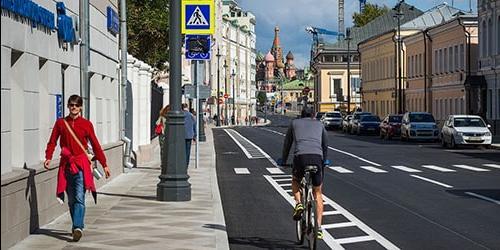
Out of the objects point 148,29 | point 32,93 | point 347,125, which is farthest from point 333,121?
point 32,93

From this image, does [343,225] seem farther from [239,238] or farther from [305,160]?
[305,160]

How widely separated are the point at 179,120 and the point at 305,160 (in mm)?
6186

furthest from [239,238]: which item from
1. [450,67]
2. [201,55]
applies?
[450,67]

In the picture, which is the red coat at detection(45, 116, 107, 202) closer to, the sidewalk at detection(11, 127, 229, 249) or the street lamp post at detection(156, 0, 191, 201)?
the sidewalk at detection(11, 127, 229, 249)

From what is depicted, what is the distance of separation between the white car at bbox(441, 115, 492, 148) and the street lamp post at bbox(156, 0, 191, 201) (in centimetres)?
2694

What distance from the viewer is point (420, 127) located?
50406mm

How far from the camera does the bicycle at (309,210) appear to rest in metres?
10.8

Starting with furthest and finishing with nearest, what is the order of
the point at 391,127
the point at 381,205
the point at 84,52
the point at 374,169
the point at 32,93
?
1. the point at 391,127
2. the point at 374,169
3. the point at 381,205
4. the point at 84,52
5. the point at 32,93

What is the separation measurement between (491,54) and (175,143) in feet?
140

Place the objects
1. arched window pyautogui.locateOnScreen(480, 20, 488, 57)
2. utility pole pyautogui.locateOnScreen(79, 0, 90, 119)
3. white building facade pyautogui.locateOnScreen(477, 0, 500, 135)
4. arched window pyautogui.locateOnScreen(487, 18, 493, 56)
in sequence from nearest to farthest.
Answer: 1. utility pole pyautogui.locateOnScreen(79, 0, 90, 119)
2. white building facade pyautogui.locateOnScreen(477, 0, 500, 135)
3. arched window pyautogui.locateOnScreen(487, 18, 493, 56)
4. arched window pyautogui.locateOnScreen(480, 20, 488, 57)

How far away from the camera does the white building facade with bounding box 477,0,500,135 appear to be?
2159 inches

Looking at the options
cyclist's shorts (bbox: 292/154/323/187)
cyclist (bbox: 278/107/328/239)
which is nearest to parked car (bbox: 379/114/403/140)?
cyclist (bbox: 278/107/328/239)

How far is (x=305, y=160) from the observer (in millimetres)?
10930

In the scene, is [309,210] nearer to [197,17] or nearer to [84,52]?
[84,52]
